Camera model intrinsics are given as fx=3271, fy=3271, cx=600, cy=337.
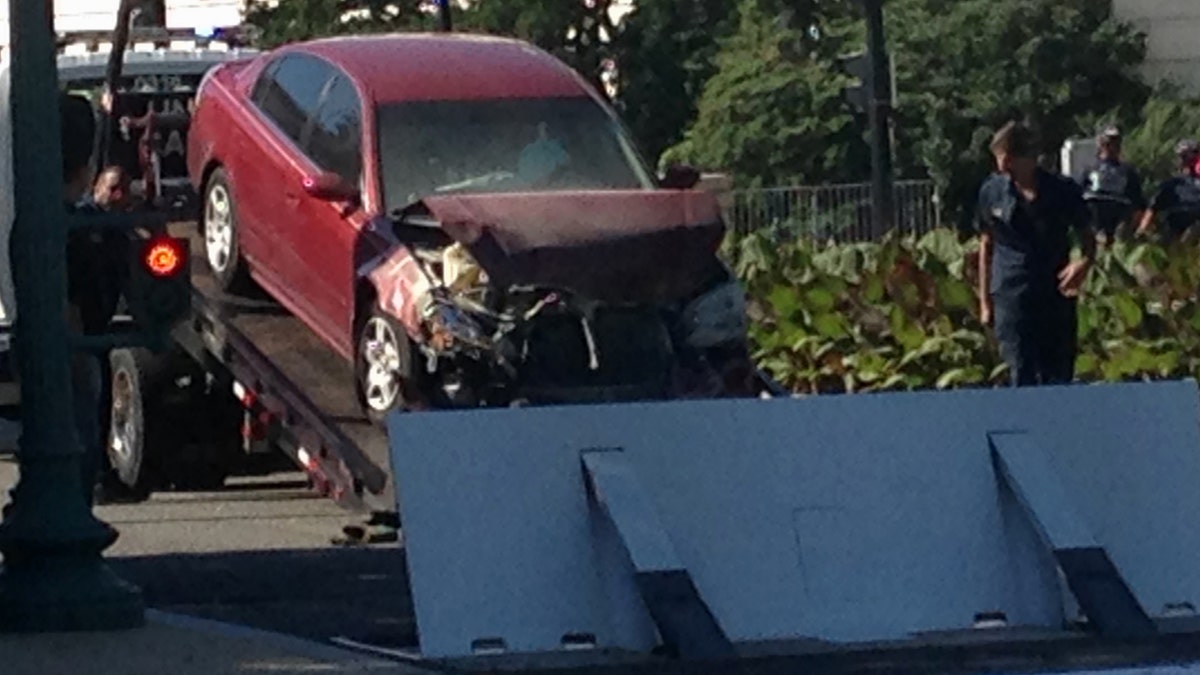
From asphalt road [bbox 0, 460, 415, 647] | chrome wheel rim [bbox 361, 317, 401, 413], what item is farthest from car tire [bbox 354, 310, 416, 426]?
asphalt road [bbox 0, 460, 415, 647]

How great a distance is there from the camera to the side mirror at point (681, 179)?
1622cm

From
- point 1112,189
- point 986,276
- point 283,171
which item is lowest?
point 1112,189

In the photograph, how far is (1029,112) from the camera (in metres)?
39.9

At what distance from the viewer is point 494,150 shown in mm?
15648

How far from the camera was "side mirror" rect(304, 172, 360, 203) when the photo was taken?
1500 centimetres

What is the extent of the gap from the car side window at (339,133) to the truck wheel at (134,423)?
1.61 metres

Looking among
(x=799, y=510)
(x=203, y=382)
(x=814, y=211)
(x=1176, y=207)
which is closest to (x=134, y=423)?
(x=203, y=382)

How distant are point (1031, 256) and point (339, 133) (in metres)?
3.41

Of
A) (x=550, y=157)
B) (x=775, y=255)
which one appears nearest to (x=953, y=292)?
(x=775, y=255)

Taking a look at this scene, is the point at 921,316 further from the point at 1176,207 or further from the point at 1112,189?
the point at 1176,207

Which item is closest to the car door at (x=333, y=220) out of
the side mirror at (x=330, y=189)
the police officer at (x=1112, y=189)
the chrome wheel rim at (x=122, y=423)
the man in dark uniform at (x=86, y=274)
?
the side mirror at (x=330, y=189)

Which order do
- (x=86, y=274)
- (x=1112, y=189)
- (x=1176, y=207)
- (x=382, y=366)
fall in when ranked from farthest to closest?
(x=1176, y=207)
(x=1112, y=189)
(x=382, y=366)
(x=86, y=274)

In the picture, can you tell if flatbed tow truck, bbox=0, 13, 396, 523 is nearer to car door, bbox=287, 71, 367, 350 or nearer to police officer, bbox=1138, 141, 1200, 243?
car door, bbox=287, 71, 367, 350

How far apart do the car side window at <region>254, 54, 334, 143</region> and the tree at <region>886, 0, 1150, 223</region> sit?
23.4 metres
